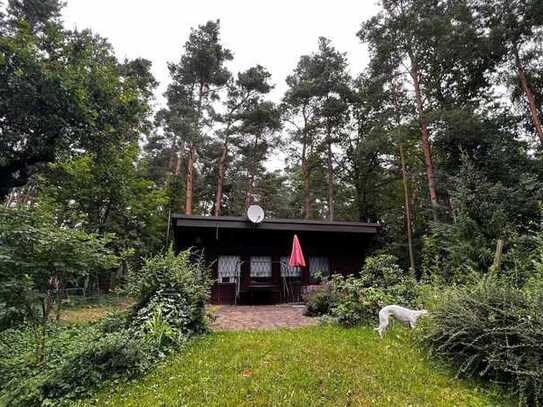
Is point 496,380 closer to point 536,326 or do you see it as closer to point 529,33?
point 536,326

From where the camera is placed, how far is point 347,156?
16281 mm

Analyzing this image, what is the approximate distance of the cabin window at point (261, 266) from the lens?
10.1 meters

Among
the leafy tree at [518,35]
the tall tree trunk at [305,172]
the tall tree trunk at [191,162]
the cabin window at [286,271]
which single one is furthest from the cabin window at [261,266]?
the leafy tree at [518,35]

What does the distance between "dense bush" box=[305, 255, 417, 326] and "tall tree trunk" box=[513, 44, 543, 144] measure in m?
6.63

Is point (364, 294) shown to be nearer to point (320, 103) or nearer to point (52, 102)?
point (52, 102)

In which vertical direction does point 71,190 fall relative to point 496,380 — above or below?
above

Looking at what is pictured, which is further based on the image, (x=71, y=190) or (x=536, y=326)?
(x=71, y=190)

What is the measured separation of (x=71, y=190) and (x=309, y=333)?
31.6 feet

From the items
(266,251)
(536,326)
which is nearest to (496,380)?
(536,326)

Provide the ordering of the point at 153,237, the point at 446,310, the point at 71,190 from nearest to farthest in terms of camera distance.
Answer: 1. the point at 446,310
2. the point at 71,190
3. the point at 153,237

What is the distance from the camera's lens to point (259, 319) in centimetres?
643

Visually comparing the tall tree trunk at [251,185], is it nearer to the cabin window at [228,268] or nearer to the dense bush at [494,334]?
the cabin window at [228,268]

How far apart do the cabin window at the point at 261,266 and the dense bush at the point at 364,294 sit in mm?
3105

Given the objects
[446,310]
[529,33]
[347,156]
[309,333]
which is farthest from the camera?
[347,156]
